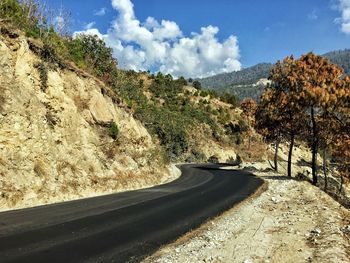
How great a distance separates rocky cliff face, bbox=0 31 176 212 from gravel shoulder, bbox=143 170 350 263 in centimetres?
858

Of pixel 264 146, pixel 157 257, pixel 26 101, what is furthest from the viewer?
pixel 264 146

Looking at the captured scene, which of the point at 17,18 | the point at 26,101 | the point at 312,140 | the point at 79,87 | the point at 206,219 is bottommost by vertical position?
the point at 206,219

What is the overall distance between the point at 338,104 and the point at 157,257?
27232 mm

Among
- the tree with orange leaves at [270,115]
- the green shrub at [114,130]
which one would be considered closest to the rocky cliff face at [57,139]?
the green shrub at [114,130]

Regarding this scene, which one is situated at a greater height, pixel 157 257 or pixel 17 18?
pixel 17 18

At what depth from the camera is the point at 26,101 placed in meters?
19.9

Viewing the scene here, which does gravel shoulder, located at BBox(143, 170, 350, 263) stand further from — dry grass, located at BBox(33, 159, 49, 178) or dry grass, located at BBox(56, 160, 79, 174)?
dry grass, located at BBox(56, 160, 79, 174)

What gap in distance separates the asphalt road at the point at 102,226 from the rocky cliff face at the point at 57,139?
1.77 m

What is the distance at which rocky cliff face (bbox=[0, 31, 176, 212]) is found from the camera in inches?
698

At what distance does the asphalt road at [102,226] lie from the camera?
1007cm

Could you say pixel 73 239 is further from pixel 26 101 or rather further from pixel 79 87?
pixel 79 87

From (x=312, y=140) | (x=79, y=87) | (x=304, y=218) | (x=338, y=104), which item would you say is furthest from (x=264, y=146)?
(x=304, y=218)

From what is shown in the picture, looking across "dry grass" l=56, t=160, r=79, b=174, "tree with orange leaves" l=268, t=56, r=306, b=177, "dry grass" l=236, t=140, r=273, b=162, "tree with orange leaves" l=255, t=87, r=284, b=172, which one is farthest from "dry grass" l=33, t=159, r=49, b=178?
"dry grass" l=236, t=140, r=273, b=162

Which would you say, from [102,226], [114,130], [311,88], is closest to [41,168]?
[102,226]
